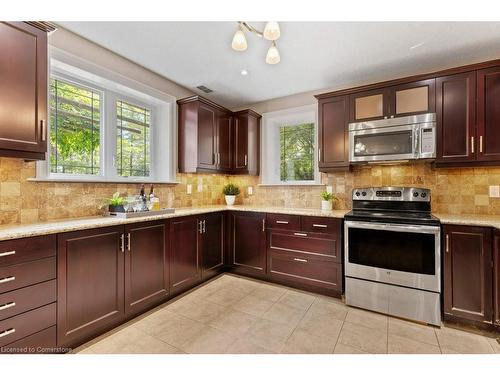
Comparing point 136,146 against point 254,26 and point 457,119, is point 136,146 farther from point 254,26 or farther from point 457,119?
point 457,119

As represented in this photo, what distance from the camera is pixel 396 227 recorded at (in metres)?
2.23

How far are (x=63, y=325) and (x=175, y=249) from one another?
1067 millimetres

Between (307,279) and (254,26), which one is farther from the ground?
(254,26)

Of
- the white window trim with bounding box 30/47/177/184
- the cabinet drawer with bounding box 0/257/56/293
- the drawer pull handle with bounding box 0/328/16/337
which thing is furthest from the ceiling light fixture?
the drawer pull handle with bounding box 0/328/16/337

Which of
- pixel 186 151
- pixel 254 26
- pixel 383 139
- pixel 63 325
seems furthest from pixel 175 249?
pixel 383 139

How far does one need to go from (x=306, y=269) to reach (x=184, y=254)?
140 centimetres

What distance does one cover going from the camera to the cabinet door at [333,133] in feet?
9.30

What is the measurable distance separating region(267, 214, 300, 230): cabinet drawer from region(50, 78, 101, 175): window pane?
6.64ft

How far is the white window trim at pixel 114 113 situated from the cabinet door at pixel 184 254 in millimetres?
716

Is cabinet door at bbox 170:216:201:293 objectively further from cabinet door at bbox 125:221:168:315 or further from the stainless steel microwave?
the stainless steel microwave

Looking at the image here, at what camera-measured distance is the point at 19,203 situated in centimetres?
187

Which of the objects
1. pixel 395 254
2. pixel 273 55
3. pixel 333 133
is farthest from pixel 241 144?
pixel 395 254

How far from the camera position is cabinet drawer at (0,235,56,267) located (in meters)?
1.42

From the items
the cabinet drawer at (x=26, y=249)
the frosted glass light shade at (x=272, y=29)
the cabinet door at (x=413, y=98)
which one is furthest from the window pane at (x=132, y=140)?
the cabinet door at (x=413, y=98)
